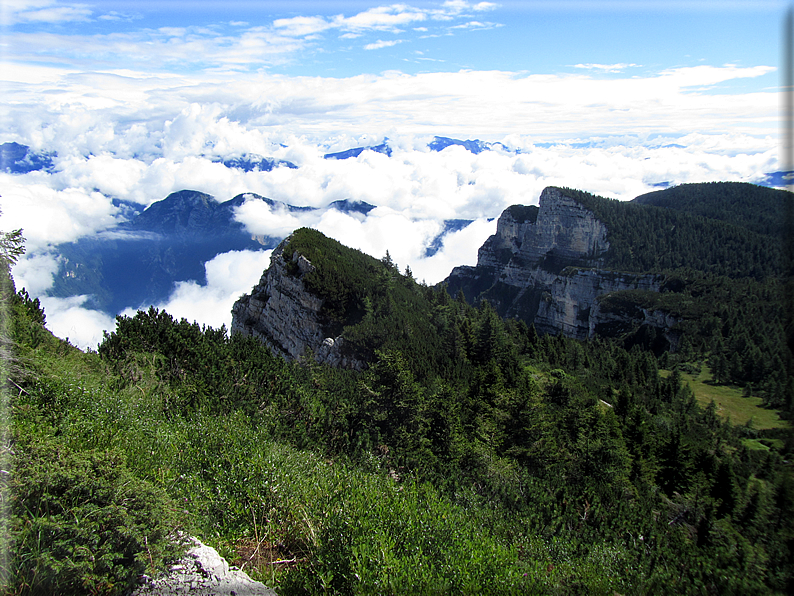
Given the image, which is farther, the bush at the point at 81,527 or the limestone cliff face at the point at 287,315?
the limestone cliff face at the point at 287,315

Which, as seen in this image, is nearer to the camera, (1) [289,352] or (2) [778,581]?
(2) [778,581]

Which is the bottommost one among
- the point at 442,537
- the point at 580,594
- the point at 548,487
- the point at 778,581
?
the point at 548,487

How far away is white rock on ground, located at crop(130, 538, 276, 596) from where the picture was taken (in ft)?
27.0

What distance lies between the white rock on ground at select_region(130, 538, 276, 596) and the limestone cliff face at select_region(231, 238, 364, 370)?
5226cm

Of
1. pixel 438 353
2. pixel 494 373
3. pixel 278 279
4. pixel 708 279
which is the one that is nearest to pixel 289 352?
pixel 278 279

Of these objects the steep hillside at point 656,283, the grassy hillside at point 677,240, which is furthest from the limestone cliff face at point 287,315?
the grassy hillside at point 677,240

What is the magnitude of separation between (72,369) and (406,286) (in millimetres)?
70560

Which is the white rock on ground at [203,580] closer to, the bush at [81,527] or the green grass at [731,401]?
the bush at [81,527]

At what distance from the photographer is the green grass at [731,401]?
82.3m

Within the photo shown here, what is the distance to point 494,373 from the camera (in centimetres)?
3797

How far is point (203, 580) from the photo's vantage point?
862 centimetres

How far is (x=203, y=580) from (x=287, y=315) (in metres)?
70.2

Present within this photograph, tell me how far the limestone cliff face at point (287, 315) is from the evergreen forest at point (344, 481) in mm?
25053

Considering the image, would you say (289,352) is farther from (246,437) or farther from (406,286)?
(246,437)
